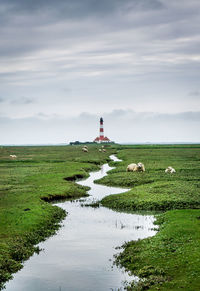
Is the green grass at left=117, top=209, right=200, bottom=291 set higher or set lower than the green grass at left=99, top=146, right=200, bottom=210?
lower

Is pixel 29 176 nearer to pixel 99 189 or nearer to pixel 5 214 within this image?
pixel 99 189

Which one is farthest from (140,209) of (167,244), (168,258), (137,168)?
(137,168)

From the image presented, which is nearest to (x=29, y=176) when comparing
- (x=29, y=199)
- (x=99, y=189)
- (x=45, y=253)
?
(x=99, y=189)

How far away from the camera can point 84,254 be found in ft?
67.2

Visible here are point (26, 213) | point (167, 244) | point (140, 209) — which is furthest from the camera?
point (140, 209)

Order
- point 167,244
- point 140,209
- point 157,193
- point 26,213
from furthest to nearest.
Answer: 1. point 157,193
2. point 140,209
3. point 26,213
4. point 167,244

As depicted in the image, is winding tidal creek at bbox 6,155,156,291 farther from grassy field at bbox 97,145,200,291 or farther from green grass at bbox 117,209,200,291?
grassy field at bbox 97,145,200,291

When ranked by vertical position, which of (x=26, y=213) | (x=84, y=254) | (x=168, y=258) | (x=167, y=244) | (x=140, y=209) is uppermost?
(x=26, y=213)

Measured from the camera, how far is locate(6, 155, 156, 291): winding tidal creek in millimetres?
16562

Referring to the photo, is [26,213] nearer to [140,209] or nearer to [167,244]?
[140,209]

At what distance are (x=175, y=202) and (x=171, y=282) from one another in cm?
1800

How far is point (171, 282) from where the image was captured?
15312 millimetres

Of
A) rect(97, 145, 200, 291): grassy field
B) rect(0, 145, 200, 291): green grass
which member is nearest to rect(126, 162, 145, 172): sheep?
rect(0, 145, 200, 291): green grass

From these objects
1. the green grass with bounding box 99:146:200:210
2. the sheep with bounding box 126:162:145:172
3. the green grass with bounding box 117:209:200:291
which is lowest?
the green grass with bounding box 117:209:200:291
